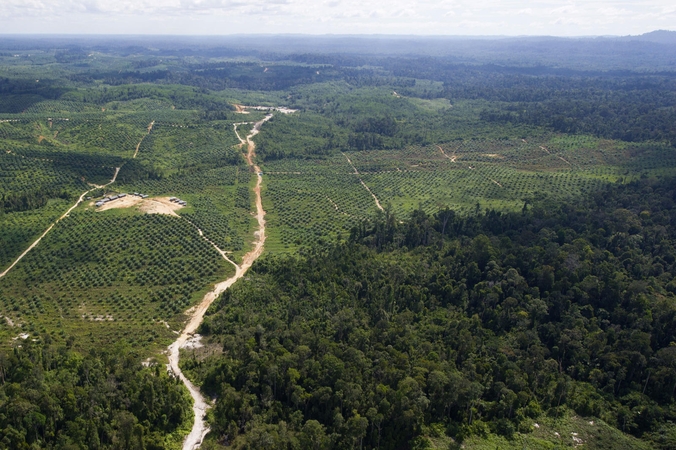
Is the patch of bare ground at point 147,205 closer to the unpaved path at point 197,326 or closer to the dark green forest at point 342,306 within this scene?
the dark green forest at point 342,306

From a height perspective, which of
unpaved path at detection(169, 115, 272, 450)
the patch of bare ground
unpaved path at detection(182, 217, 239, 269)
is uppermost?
the patch of bare ground

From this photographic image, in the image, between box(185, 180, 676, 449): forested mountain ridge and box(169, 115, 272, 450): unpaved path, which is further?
box(185, 180, 676, 449): forested mountain ridge

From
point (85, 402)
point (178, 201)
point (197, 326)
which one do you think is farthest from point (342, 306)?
point (178, 201)

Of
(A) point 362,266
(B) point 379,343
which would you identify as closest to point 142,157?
(A) point 362,266

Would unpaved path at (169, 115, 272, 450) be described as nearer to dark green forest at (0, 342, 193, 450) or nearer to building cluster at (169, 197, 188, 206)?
dark green forest at (0, 342, 193, 450)

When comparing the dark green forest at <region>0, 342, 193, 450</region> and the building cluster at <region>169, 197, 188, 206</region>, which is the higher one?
the building cluster at <region>169, 197, 188, 206</region>

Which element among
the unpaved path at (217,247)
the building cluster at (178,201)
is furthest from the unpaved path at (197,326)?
the building cluster at (178,201)

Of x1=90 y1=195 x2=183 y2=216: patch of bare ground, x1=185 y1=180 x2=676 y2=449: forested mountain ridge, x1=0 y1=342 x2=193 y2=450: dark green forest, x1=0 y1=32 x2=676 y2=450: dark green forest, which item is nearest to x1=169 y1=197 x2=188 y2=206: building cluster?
x1=90 y1=195 x2=183 y2=216: patch of bare ground

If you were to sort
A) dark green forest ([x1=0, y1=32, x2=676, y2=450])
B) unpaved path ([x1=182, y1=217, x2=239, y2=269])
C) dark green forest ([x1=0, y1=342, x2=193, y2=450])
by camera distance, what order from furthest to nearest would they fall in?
1. unpaved path ([x1=182, y1=217, x2=239, y2=269])
2. dark green forest ([x1=0, y1=32, x2=676, y2=450])
3. dark green forest ([x1=0, y1=342, x2=193, y2=450])
